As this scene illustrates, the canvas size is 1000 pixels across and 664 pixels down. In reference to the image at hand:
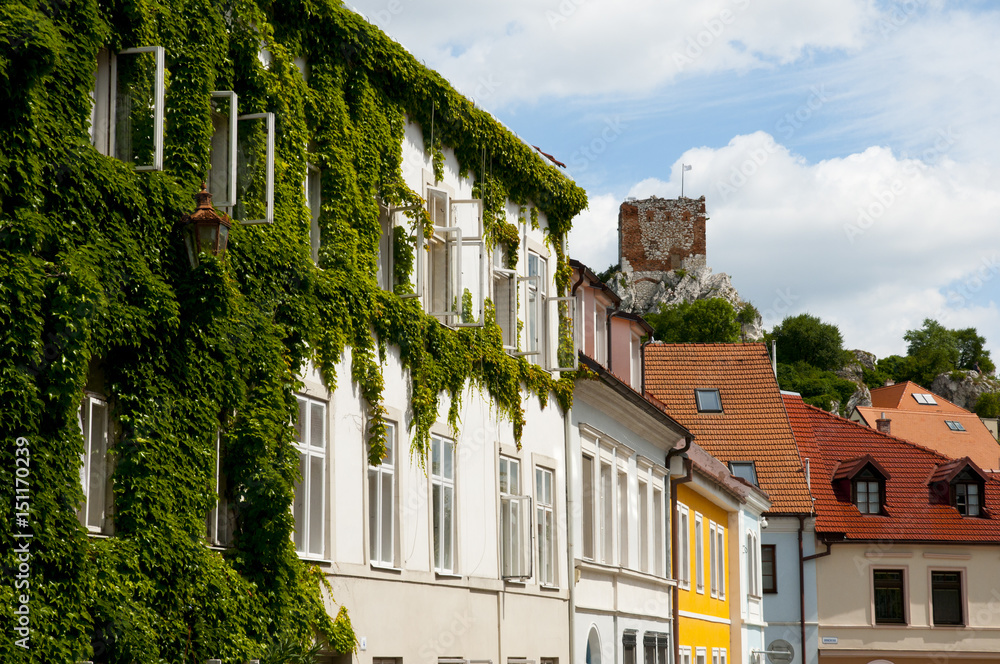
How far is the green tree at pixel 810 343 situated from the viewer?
119 m

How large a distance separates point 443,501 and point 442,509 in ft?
0.39

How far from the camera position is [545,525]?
2089 centimetres

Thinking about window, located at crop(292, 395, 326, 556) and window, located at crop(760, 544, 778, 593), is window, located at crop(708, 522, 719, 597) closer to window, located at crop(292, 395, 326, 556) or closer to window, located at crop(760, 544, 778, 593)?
window, located at crop(760, 544, 778, 593)

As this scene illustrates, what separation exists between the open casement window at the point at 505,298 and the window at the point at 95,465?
937 cm

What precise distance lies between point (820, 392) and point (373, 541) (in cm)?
9548

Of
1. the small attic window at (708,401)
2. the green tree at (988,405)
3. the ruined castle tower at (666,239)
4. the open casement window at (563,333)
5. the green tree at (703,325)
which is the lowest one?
the open casement window at (563,333)

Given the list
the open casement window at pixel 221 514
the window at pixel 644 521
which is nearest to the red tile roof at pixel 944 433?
the window at pixel 644 521


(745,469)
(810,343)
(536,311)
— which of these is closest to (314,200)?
(536,311)

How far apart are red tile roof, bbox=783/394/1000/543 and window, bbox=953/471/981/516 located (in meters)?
0.31

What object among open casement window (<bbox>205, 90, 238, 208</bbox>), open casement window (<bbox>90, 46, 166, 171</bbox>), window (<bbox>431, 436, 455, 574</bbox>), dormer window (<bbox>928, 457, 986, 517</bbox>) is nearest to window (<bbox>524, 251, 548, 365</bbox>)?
window (<bbox>431, 436, 455, 574</bbox>)

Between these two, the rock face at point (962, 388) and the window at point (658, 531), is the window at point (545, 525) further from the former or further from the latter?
the rock face at point (962, 388)

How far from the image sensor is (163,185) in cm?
1159

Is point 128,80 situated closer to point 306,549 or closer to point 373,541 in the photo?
point 306,549

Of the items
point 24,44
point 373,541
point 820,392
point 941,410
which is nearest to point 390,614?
point 373,541
